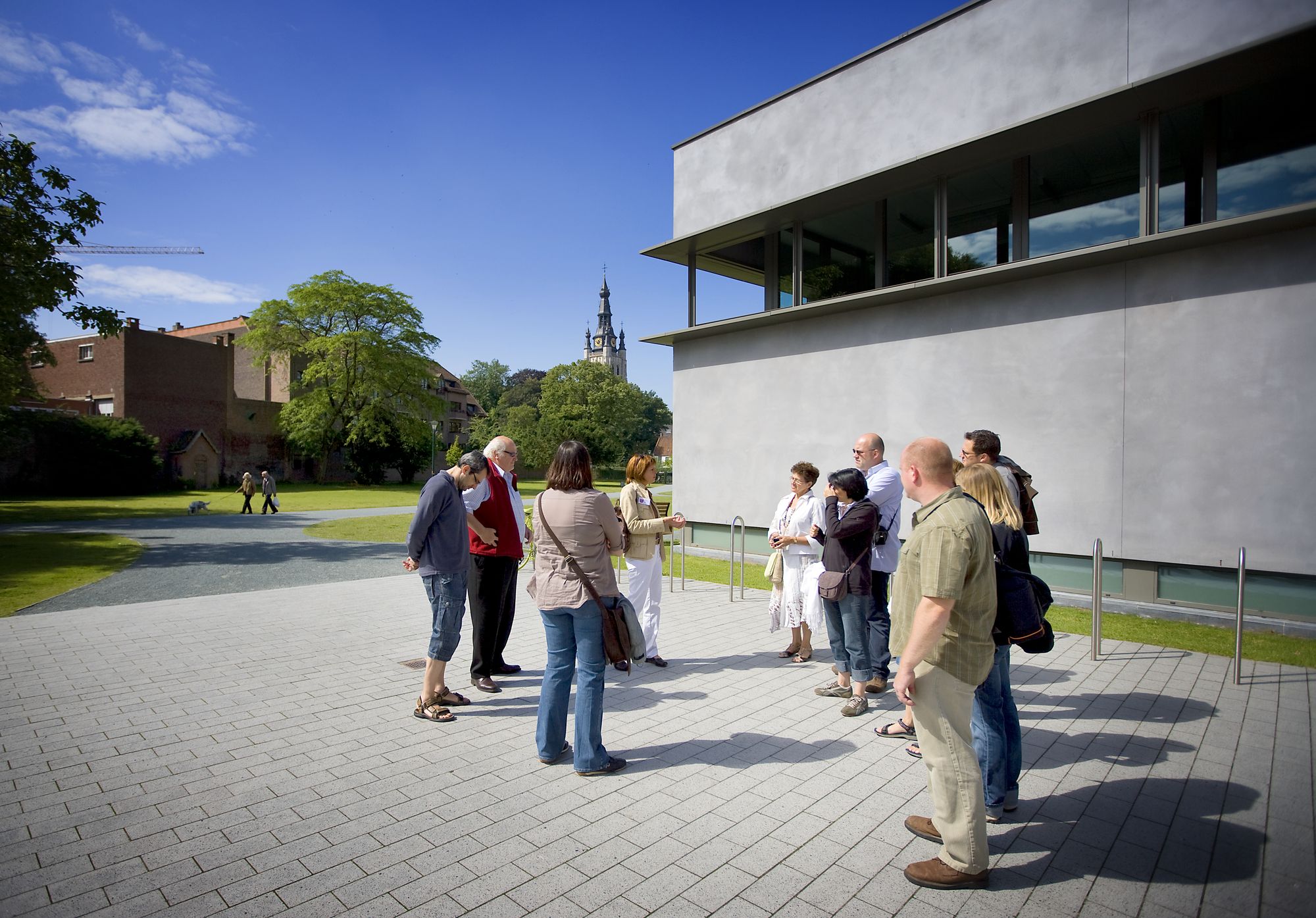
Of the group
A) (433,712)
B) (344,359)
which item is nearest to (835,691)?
(433,712)

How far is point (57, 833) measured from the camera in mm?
3479

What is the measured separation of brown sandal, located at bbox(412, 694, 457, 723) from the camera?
203 inches

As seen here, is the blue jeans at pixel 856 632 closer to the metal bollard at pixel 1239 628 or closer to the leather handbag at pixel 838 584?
the leather handbag at pixel 838 584

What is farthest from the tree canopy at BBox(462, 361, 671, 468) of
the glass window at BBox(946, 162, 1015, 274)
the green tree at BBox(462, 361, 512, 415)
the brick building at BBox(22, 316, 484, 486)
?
the glass window at BBox(946, 162, 1015, 274)

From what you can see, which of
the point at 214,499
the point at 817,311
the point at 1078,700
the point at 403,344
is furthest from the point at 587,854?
the point at 403,344

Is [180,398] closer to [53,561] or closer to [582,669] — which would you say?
[53,561]

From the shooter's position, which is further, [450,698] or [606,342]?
[606,342]

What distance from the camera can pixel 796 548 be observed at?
259 inches

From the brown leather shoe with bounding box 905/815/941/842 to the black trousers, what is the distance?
379cm

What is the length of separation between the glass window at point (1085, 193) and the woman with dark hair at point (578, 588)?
8.68 meters

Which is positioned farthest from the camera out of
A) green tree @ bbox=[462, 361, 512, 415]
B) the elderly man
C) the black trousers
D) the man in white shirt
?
green tree @ bbox=[462, 361, 512, 415]

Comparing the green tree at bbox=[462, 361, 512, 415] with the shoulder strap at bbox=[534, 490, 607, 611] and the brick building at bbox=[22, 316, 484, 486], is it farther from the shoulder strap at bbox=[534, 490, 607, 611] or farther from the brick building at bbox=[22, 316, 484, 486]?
the shoulder strap at bbox=[534, 490, 607, 611]

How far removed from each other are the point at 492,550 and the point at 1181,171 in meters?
10.0

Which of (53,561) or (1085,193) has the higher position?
(1085,193)
